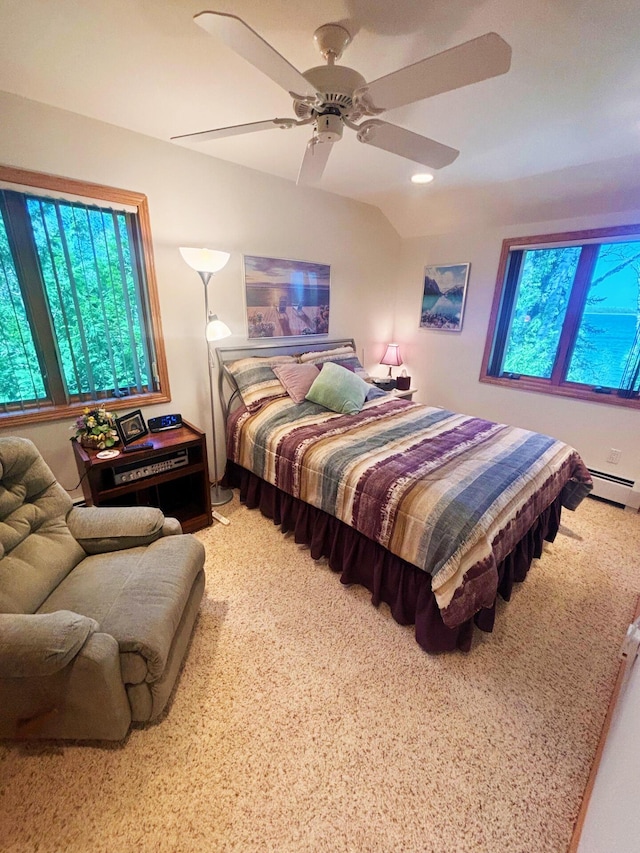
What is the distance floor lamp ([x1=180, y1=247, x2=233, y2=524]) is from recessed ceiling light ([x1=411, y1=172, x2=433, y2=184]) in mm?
1550

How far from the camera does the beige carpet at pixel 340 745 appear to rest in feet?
3.60

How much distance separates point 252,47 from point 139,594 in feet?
6.11

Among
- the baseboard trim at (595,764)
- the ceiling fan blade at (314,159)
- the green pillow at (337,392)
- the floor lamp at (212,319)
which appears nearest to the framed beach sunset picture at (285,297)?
the floor lamp at (212,319)

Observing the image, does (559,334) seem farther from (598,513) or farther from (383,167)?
(383,167)

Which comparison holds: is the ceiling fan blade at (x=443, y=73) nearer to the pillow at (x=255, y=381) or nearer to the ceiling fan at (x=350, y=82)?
the ceiling fan at (x=350, y=82)

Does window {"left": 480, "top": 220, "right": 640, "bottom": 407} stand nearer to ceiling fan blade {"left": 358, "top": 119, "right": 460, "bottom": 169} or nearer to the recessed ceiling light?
Answer: the recessed ceiling light

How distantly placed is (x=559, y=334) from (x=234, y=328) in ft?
9.44

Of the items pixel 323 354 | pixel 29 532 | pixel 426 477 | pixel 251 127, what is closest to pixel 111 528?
pixel 29 532

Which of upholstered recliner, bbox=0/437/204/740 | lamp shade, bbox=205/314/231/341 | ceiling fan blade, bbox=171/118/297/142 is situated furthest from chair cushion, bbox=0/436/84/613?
ceiling fan blade, bbox=171/118/297/142

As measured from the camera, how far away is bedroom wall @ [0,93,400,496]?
1.90 m

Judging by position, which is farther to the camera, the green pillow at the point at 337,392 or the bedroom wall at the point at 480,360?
the bedroom wall at the point at 480,360

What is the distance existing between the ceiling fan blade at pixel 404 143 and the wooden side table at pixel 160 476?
5.99ft

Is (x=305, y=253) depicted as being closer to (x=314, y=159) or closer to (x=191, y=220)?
(x=191, y=220)

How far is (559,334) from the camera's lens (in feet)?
10.4
